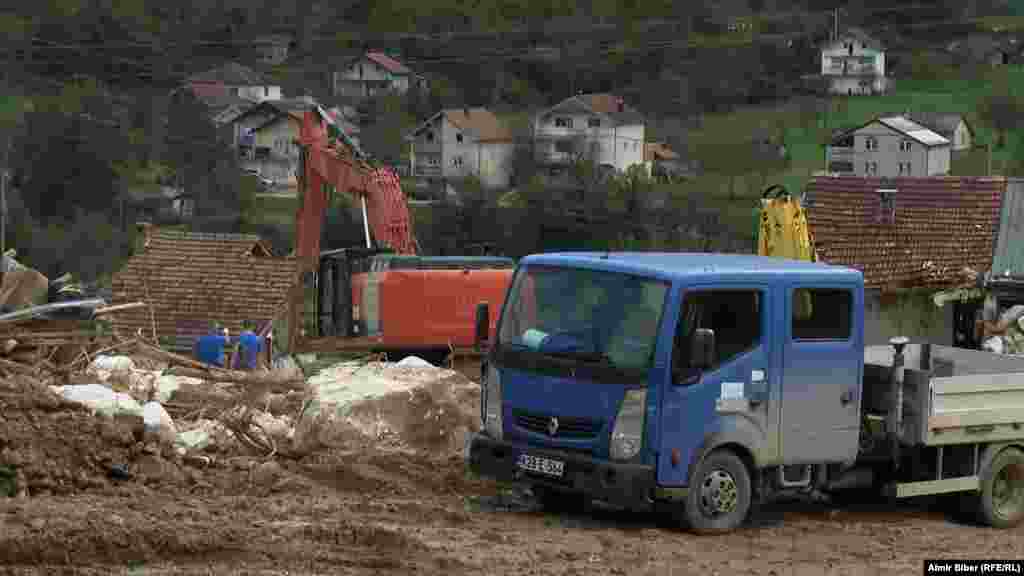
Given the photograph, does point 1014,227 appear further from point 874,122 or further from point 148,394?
point 874,122

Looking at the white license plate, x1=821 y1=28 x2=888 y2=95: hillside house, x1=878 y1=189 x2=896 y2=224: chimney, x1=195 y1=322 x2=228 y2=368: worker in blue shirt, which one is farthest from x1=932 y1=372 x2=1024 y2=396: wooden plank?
x1=821 y1=28 x2=888 y2=95: hillside house

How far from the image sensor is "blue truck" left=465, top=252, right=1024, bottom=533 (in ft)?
40.9

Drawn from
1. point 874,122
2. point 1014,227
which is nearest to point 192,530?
point 1014,227

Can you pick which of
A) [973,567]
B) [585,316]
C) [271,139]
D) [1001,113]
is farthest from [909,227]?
[271,139]

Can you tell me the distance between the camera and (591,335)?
41.7 feet

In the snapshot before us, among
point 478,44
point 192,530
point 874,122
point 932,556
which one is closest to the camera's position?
point 192,530

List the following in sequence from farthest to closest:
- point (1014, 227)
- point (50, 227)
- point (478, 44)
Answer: point (478, 44) < point (50, 227) < point (1014, 227)

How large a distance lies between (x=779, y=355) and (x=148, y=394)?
5711 mm

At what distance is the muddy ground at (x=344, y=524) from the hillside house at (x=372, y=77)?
203 ft

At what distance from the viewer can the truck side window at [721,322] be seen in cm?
1251

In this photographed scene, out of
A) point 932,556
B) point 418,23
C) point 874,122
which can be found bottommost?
point 932,556

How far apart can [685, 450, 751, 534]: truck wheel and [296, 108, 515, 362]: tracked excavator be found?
42.3 feet

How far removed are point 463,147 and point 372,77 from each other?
590 inches

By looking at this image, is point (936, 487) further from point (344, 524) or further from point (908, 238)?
point (908, 238)
